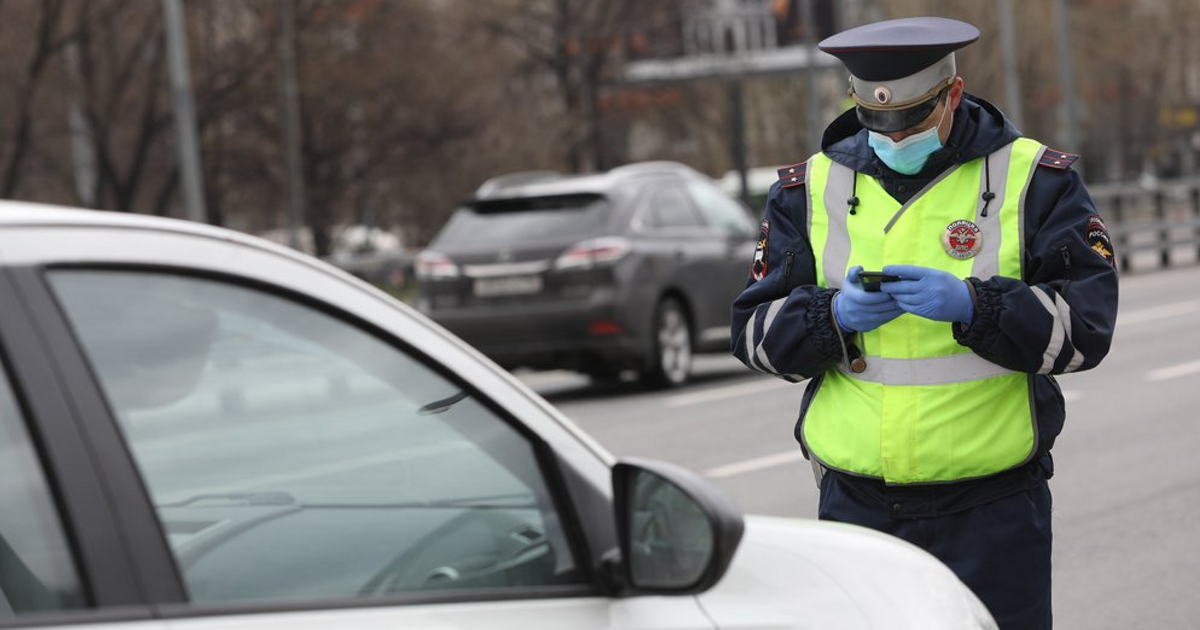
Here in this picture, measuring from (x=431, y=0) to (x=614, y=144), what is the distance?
843cm

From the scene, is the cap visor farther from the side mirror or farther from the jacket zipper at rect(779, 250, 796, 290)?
the side mirror

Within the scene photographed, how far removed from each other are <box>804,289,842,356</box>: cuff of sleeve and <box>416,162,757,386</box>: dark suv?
993cm

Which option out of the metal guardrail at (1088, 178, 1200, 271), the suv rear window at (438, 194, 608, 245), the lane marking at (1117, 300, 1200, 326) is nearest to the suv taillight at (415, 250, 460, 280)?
the suv rear window at (438, 194, 608, 245)

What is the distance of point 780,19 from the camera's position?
46.7 meters

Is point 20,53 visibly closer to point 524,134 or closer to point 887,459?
point 524,134

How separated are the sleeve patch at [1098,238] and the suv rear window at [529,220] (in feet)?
33.5

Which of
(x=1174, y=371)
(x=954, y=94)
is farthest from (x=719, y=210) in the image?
(x=954, y=94)

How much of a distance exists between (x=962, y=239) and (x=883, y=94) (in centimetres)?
32

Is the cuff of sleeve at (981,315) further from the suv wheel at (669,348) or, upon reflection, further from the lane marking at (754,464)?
the suv wheel at (669,348)

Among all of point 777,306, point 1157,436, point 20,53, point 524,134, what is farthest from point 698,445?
point 524,134

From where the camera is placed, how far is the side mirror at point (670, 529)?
229 cm

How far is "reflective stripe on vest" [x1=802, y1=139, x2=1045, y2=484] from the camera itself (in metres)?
3.59

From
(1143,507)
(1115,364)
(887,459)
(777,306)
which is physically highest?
(777,306)

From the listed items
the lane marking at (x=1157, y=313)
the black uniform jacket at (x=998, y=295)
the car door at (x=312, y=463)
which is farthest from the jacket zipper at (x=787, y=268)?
the lane marking at (x=1157, y=313)
